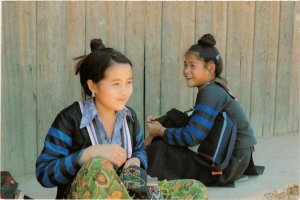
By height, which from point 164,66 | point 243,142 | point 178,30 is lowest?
point 243,142

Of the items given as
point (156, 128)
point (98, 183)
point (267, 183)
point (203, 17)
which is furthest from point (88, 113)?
point (203, 17)

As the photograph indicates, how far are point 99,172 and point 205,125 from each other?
129 centimetres

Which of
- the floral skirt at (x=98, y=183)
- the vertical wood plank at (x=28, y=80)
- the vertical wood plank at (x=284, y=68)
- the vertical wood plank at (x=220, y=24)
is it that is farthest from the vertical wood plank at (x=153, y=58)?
the floral skirt at (x=98, y=183)

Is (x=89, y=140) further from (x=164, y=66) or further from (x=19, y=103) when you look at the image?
(x=164, y=66)

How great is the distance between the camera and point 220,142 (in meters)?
3.82

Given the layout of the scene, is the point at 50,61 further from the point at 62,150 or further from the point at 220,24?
the point at 220,24

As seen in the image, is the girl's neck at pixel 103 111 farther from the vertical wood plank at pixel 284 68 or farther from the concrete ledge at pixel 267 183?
the vertical wood plank at pixel 284 68

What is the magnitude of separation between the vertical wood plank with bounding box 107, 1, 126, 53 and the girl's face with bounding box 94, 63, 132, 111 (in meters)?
1.44

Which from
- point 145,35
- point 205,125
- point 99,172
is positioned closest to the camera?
point 99,172

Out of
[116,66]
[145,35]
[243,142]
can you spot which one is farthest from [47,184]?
[145,35]

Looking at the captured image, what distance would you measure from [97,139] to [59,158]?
231 millimetres

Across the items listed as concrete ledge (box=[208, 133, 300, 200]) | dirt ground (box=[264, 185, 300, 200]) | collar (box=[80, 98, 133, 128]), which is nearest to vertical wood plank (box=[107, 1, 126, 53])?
concrete ledge (box=[208, 133, 300, 200])

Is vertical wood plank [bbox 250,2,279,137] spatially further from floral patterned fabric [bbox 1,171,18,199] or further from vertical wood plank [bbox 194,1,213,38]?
floral patterned fabric [bbox 1,171,18,199]

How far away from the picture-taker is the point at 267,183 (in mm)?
4148
